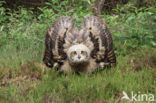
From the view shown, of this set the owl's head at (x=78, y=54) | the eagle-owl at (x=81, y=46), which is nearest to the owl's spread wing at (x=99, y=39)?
the eagle-owl at (x=81, y=46)

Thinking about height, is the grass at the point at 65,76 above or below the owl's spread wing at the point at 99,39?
below

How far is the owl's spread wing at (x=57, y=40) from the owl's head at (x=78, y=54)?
21 centimetres

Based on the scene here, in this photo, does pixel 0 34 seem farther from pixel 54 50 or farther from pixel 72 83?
pixel 72 83

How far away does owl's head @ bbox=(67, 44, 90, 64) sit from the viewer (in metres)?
3.09

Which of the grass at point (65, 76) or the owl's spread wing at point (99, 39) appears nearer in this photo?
the grass at point (65, 76)

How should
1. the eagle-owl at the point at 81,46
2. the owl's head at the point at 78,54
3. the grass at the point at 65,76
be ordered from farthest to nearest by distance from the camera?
the eagle-owl at the point at 81,46, the owl's head at the point at 78,54, the grass at the point at 65,76

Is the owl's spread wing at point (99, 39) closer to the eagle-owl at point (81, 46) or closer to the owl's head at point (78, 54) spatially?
the eagle-owl at point (81, 46)

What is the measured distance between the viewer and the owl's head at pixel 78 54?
10.1 feet

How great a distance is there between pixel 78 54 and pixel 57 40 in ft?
1.57

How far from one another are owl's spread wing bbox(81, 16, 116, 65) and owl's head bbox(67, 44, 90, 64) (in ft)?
0.67

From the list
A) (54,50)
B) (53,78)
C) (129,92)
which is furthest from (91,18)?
(129,92)

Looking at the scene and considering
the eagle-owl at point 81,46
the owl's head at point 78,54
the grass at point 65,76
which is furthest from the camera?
the eagle-owl at point 81,46

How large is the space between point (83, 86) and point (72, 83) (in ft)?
0.61

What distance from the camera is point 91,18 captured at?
143 inches
